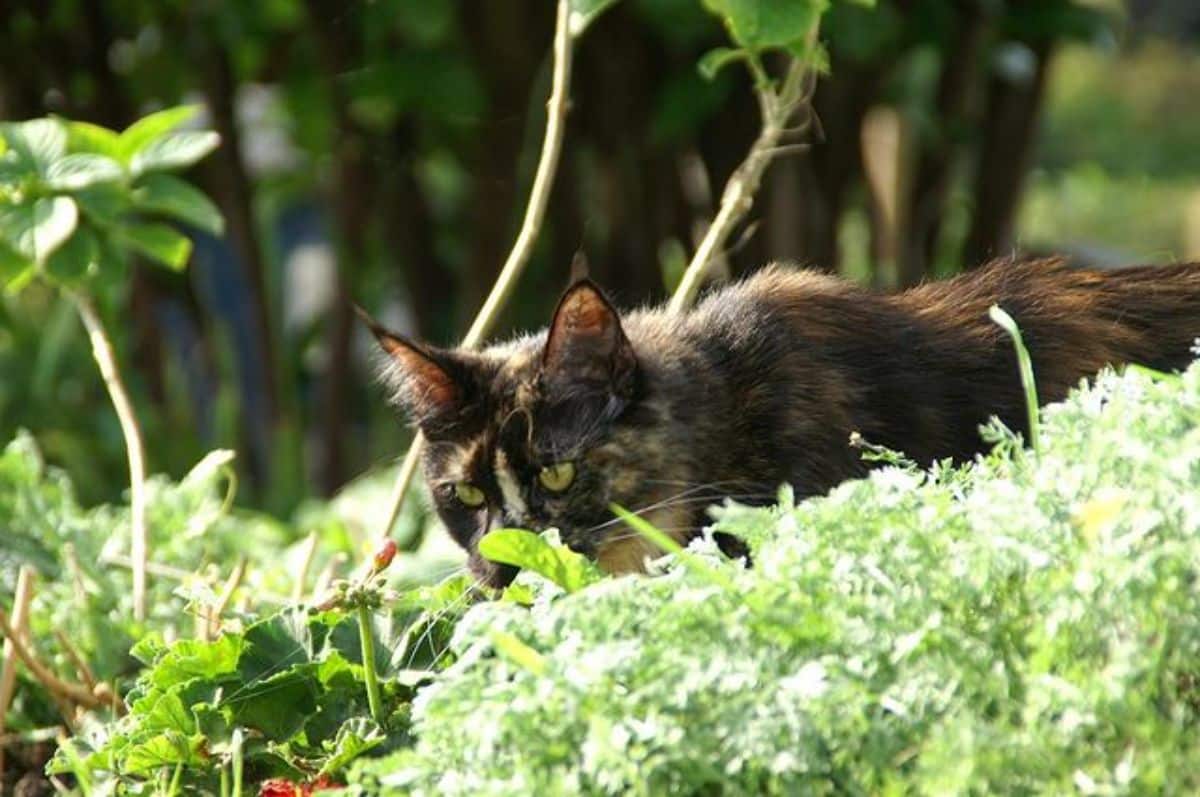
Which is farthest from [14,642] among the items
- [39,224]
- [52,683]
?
[39,224]

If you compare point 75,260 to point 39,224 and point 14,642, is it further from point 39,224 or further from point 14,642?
point 14,642

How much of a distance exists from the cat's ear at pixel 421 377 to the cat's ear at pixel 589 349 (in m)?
0.14

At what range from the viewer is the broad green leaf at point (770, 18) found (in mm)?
2535

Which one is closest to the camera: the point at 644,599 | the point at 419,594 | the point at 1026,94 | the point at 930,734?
the point at 930,734

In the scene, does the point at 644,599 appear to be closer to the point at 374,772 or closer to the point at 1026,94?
the point at 374,772

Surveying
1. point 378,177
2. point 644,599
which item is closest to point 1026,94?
point 378,177

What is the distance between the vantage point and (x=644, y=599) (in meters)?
1.76

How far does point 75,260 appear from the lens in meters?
2.86

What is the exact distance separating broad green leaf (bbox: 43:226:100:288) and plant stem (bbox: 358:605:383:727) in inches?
39.5

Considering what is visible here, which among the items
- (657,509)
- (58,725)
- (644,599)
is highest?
(644,599)

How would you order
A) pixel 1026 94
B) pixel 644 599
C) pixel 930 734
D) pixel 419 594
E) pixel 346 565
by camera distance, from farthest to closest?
pixel 1026 94 < pixel 346 565 < pixel 419 594 < pixel 644 599 < pixel 930 734

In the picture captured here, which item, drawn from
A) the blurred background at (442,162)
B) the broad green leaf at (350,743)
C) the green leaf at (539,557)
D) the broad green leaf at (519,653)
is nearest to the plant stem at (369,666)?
the broad green leaf at (350,743)

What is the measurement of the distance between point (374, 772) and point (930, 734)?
1.57 ft

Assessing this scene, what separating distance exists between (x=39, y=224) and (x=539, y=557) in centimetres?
112
